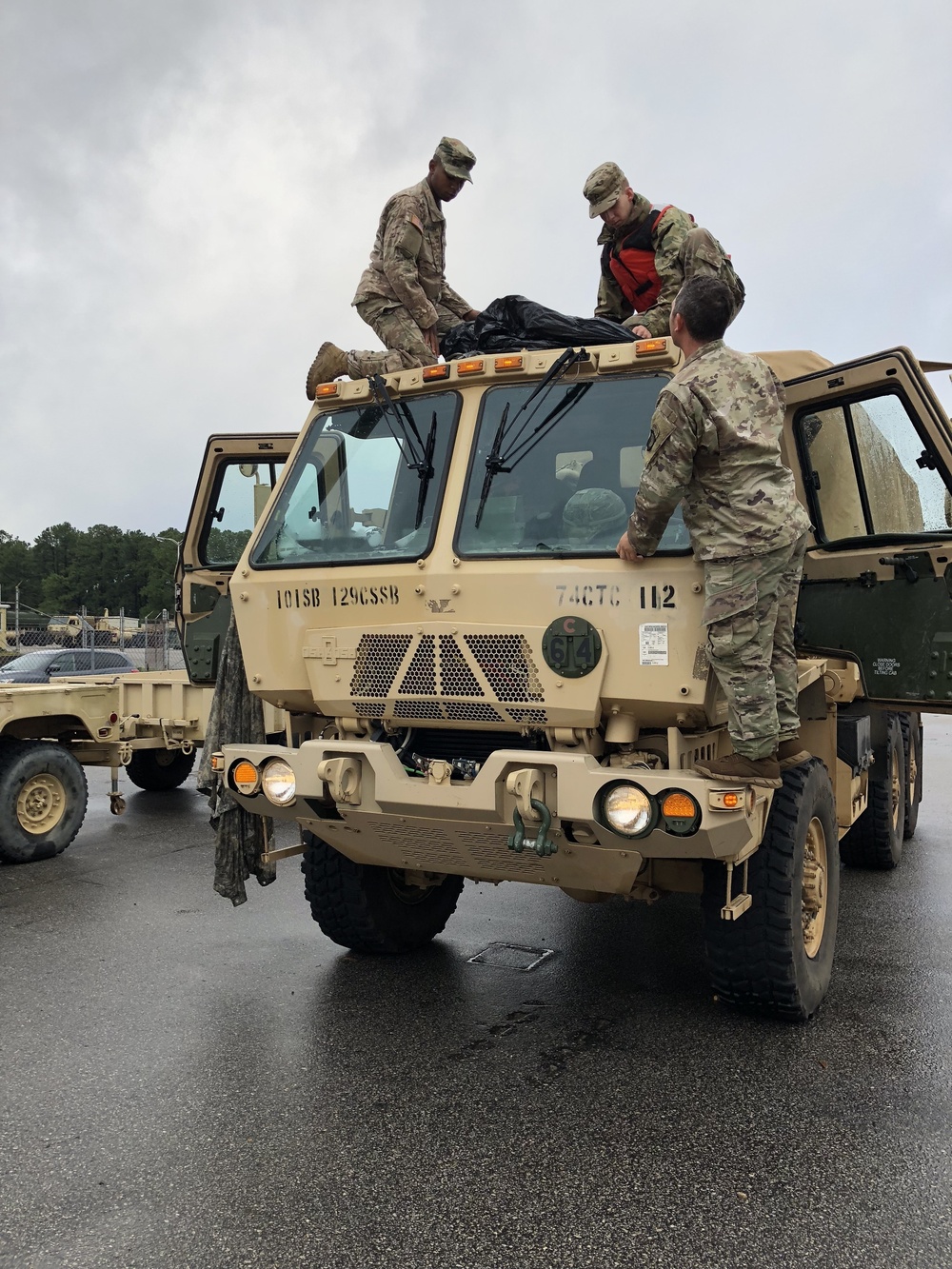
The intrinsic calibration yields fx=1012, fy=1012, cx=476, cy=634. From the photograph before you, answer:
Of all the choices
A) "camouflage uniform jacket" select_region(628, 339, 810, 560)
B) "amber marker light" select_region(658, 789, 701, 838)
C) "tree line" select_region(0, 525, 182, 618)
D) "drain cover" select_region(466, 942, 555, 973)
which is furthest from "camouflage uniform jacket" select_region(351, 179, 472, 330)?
"tree line" select_region(0, 525, 182, 618)

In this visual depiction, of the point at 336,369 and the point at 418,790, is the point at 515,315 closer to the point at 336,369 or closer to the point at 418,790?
the point at 336,369

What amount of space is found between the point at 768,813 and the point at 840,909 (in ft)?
8.60

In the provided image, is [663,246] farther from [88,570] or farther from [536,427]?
[88,570]

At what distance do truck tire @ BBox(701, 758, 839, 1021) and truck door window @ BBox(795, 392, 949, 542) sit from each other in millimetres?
1305

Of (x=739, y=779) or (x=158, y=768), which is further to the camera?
(x=158, y=768)

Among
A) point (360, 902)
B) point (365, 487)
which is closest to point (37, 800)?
point (360, 902)

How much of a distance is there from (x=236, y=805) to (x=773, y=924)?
90.7 inches

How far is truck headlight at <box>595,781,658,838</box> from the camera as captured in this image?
330 cm

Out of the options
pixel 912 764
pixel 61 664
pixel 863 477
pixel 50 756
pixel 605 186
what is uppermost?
pixel 605 186

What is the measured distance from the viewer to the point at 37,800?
754 centimetres

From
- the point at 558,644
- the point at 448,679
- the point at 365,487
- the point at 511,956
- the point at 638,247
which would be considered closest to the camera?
the point at 558,644

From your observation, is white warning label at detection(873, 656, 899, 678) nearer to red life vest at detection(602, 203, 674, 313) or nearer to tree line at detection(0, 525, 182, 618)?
red life vest at detection(602, 203, 674, 313)

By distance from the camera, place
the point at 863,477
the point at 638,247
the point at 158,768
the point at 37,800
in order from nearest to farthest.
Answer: the point at 863,477 < the point at 638,247 < the point at 37,800 < the point at 158,768

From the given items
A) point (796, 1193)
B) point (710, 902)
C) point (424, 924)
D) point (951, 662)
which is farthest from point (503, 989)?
point (951, 662)
